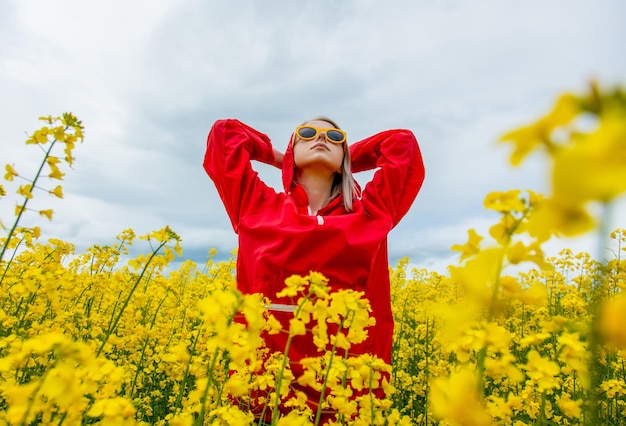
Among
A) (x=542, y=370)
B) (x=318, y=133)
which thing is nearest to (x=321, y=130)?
(x=318, y=133)

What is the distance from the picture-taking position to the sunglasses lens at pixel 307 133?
3588 millimetres

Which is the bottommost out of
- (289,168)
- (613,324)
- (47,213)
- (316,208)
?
(613,324)

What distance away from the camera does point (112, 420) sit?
1376mm

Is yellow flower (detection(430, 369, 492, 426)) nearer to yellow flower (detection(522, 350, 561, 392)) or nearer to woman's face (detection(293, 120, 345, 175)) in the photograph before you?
yellow flower (detection(522, 350, 561, 392))

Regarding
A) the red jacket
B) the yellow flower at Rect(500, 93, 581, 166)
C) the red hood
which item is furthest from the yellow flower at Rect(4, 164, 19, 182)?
the yellow flower at Rect(500, 93, 581, 166)

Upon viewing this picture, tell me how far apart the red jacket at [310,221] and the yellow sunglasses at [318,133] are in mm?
255

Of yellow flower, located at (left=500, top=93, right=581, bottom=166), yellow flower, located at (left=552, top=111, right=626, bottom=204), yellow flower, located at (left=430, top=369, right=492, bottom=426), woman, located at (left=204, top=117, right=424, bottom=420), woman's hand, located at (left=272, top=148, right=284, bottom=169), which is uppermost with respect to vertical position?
woman's hand, located at (left=272, top=148, right=284, bottom=169)

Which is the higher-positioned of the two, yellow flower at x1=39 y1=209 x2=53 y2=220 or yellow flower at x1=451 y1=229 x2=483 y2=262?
yellow flower at x1=39 y1=209 x2=53 y2=220

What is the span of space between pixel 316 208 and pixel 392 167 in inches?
27.4

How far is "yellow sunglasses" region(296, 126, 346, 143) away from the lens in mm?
3584

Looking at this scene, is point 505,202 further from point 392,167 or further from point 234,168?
point 234,168

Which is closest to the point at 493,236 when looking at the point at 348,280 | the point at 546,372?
the point at 546,372

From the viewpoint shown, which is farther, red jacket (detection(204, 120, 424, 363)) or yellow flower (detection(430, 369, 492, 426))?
red jacket (detection(204, 120, 424, 363))

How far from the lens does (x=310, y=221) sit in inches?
122
